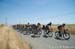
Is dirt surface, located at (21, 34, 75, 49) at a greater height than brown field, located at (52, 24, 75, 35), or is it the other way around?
brown field, located at (52, 24, 75, 35)

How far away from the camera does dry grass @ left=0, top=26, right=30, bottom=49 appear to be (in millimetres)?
5066

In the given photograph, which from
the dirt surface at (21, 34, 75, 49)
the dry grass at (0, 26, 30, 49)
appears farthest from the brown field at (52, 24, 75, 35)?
the dry grass at (0, 26, 30, 49)

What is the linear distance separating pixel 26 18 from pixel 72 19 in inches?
15.3

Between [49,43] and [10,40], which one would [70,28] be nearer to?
[49,43]

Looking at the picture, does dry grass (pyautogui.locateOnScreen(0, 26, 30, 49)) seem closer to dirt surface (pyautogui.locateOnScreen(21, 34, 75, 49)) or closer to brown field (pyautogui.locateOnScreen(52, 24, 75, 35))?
dirt surface (pyautogui.locateOnScreen(21, 34, 75, 49))

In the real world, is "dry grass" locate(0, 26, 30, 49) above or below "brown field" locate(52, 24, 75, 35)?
below

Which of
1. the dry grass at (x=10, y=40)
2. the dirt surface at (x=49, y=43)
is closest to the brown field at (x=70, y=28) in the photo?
the dirt surface at (x=49, y=43)

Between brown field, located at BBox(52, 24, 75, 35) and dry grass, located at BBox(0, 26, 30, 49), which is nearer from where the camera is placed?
dry grass, located at BBox(0, 26, 30, 49)

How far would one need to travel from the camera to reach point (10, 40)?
5.14 m

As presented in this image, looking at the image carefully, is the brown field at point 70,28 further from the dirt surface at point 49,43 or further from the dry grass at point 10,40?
the dry grass at point 10,40

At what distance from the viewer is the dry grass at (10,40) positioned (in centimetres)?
507

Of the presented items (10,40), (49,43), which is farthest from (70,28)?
(10,40)

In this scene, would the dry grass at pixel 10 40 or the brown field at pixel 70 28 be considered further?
the brown field at pixel 70 28

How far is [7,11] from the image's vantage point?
17.0 ft
